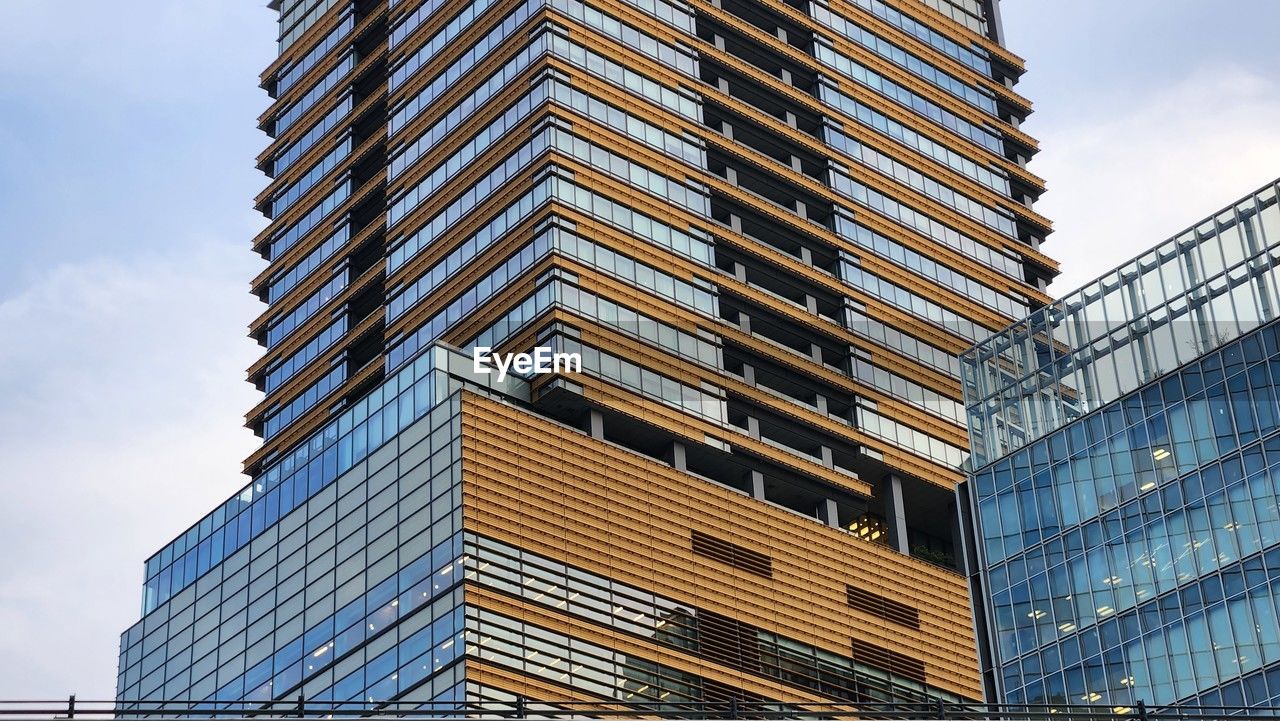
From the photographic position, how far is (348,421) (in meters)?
125

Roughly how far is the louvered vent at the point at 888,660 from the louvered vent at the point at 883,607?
2072 mm

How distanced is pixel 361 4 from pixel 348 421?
1865 inches

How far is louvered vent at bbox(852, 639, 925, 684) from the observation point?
124500 mm

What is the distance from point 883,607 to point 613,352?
67.9 ft

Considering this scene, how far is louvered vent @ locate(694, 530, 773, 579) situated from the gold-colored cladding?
436mm

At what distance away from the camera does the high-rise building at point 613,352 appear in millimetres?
114625

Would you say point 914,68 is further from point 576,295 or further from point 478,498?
point 478,498

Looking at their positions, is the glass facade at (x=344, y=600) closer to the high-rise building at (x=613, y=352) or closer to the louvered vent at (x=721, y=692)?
the high-rise building at (x=613, y=352)

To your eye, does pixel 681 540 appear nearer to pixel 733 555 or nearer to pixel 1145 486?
pixel 733 555

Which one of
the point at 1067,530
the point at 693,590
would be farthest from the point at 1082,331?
the point at 693,590

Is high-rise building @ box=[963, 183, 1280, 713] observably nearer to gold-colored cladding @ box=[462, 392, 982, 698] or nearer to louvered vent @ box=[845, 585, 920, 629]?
gold-colored cladding @ box=[462, 392, 982, 698]

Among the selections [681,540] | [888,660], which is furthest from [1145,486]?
[888,660]

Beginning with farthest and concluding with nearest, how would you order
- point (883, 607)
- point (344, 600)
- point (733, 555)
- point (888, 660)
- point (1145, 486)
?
1. point (883, 607)
2. point (888, 660)
3. point (733, 555)
4. point (344, 600)
5. point (1145, 486)

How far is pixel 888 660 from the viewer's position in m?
126
